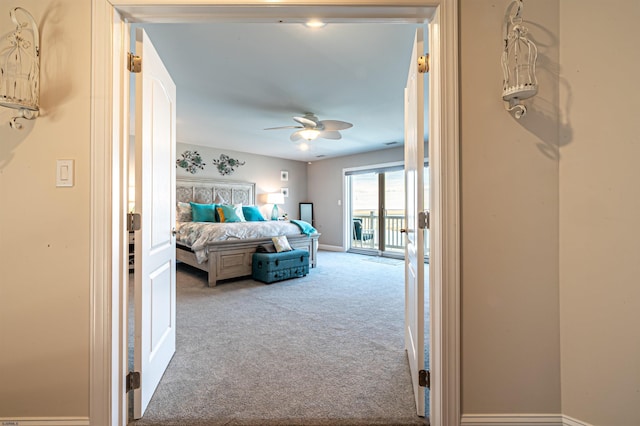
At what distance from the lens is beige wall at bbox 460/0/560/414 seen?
1173mm

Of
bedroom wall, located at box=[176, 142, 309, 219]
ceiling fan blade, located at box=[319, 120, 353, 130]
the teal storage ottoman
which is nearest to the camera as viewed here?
ceiling fan blade, located at box=[319, 120, 353, 130]

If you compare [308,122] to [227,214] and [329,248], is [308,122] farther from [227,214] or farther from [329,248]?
[329,248]

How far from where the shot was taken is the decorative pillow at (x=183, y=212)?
4922 mm

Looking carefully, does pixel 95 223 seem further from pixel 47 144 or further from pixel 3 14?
pixel 3 14

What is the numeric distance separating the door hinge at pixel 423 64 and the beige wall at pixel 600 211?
57 centimetres

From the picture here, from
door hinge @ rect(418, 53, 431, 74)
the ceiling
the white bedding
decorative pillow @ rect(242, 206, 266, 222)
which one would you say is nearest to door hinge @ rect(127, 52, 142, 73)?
A: the ceiling

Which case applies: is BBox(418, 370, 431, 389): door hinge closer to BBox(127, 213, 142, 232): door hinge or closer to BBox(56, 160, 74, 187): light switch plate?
BBox(127, 213, 142, 232): door hinge

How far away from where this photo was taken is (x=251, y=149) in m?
6.12

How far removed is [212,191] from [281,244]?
268 centimetres

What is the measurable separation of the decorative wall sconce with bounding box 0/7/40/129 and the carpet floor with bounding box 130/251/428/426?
5.06ft

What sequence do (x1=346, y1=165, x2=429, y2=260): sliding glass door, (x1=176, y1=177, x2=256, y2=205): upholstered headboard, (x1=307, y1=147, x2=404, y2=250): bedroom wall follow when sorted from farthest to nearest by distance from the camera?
(x1=307, y1=147, x2=404, y2=250): bedroom wall
(x1=346, y1=165, x2=429, y2=260): sliding glass door
(x1=176, y1=177, x2=256, y2=205): upholstered headboard

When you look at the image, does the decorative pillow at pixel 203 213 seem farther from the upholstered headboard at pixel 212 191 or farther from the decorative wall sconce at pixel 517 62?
the decorative wall sconce at pixel 517 62

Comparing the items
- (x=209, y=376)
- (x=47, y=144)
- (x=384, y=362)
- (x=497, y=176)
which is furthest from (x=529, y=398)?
(x=47, y=144)

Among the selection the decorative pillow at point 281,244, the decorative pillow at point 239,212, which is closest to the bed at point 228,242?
the decorative pillow at point 281,244
